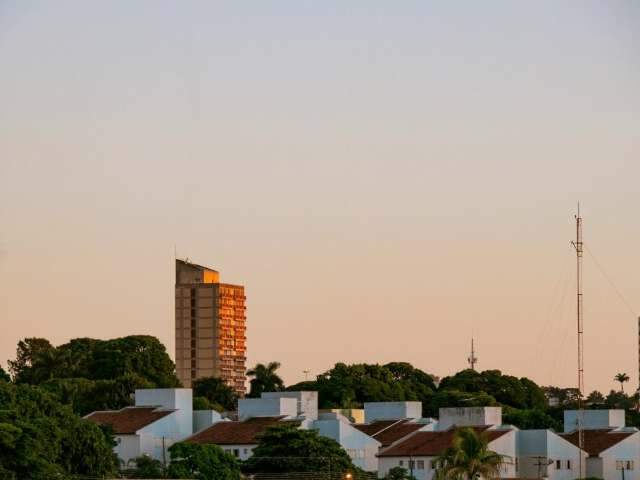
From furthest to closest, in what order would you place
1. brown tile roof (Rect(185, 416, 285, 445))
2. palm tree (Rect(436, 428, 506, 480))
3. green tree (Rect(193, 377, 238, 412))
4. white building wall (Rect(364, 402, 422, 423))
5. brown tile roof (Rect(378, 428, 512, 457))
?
green tree (Rect(193, 377, 238, 412)) < white building wall (Rect(364, 402, 422, 423)) < brown tile roof (Rect(185, 416, 285, 445)) < brown tile roof (Rect(378, 428, 512, 457)) < palm tree (Rect(436, 428, 506, 480))

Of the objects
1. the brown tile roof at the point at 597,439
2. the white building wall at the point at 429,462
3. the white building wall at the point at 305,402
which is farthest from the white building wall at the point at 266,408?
the brown tile roof at the point at 597,439

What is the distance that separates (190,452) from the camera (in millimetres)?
120875

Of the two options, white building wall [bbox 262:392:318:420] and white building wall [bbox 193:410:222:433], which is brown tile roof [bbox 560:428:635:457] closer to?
white building wall [bbox 262:392:318:420]

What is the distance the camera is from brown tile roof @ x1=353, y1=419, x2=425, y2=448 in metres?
145

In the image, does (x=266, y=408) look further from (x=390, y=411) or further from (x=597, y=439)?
(x=597, y=439)

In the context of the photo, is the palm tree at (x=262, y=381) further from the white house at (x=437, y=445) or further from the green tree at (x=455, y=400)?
the white house at (x=437, y=445)

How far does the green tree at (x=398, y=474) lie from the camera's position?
418 ft

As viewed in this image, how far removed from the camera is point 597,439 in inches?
5684

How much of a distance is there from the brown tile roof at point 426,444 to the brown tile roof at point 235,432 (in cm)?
843

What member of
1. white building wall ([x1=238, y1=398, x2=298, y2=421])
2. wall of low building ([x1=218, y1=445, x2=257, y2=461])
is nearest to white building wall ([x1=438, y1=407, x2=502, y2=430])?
white building wall ([x1=238, y1=398, x2=298, y2=421])

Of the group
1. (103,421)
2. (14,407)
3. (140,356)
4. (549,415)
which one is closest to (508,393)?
(549,415)

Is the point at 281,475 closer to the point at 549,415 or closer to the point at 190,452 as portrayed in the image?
the point at 190,452

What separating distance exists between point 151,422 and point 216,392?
5794 centimetres

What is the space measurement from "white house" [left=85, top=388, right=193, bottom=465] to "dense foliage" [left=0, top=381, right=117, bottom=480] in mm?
14628
